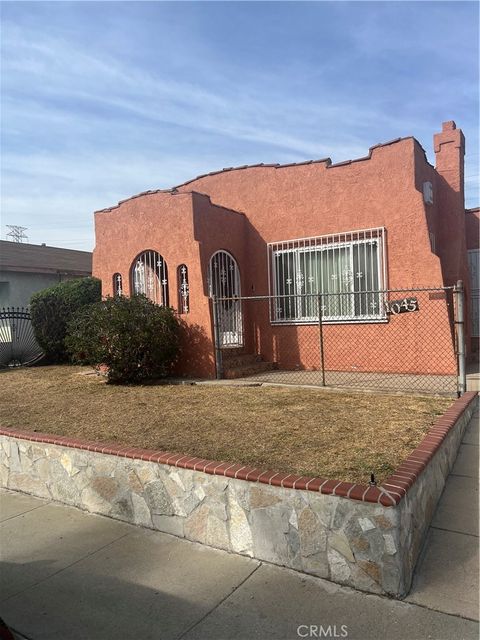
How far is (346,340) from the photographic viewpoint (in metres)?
9.33

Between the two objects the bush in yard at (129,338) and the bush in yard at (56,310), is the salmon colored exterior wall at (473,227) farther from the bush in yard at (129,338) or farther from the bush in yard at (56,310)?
the bush in yard at (56,310)

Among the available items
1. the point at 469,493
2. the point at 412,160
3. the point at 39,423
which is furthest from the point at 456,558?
the point at 412,160

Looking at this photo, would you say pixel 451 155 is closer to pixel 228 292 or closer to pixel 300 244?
pixel 300 244

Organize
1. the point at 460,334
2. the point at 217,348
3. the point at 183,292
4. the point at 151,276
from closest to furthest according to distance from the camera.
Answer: the point at 460,334 < the point at 217,348 < the point at 183,292 < the point at 151,276

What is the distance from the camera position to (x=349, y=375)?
8812mm

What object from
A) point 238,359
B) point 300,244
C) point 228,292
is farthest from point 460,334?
point 228,292

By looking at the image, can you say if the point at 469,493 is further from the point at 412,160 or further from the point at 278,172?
the point at 278,172

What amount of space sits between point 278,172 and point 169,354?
4.25 m

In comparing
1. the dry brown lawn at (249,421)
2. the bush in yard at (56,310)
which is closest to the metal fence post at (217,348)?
the dry brown lawn at (249,421)

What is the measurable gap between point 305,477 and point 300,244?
688cm

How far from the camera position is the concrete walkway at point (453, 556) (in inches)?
114

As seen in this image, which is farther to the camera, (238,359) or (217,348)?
(238,359)

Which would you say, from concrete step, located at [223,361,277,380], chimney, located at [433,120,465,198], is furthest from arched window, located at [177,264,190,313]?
chimney, located at [433,120,465,198]

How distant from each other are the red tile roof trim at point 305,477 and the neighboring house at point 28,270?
1358 cm
